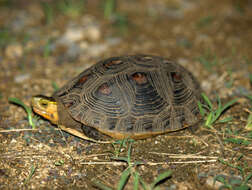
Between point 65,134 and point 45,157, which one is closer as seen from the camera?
point 45,157

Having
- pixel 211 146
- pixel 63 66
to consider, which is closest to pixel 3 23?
pixel 63 66

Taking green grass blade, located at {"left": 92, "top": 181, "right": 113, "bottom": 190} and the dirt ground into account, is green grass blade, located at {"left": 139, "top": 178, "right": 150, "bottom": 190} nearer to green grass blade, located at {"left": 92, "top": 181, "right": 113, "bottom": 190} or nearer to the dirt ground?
the dirt ground

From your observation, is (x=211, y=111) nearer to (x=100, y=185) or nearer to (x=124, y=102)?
(x=124, y=102)

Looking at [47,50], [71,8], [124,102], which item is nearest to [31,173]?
[124,102]

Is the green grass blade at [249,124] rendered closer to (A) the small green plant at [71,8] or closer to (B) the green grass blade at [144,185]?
(B) the green grass blade at [144,185]

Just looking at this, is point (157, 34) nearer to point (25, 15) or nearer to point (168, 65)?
point (168, 65)

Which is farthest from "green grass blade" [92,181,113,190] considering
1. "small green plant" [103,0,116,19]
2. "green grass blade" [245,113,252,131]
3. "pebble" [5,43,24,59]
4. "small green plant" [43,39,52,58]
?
"small green plant" [103,0,116,19]
